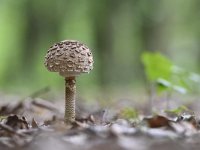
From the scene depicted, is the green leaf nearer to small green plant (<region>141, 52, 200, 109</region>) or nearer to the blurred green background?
small green plant (<region>141, 52, 200, 109</region>)

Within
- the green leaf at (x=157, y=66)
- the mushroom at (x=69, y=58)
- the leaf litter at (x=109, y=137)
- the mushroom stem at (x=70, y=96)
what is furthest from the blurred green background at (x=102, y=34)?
the leaf litter at (x=109, y=137)

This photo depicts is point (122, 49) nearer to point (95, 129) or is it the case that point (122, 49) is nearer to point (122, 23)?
point (122, 23)

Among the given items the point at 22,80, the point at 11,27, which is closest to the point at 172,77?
the point at 22,80

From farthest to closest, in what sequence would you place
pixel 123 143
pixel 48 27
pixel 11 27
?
pixel 11 27
pixel 48 27
pixel 123 143

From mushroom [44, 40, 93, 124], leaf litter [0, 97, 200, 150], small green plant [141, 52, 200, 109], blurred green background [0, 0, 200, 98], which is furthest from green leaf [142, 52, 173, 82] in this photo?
blurred green background [0, 0, 200, 98]

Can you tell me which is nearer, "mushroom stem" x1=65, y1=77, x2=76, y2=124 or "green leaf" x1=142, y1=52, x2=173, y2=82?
"mushroom stem" x1=65, y1=77, x2=76, y2=124
